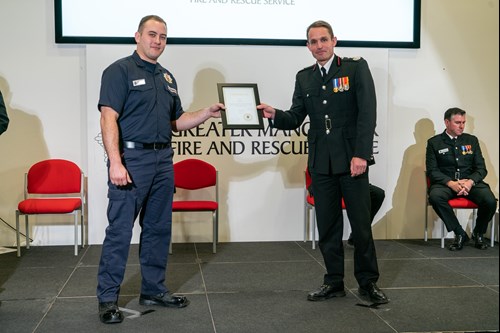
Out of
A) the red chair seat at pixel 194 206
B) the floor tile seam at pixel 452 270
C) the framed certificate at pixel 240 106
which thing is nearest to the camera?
the framed certificate at pixel 240 106

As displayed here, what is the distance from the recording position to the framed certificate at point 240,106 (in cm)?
397

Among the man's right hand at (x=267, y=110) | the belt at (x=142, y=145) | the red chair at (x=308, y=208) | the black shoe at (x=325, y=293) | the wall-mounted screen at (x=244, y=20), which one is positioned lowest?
the black shoe at (x=325, y=293)

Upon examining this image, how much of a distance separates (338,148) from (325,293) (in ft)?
3.26

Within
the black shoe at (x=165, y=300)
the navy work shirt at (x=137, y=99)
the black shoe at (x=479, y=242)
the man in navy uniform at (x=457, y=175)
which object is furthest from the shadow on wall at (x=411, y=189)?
the navy work shirt at (x=137, y=99)

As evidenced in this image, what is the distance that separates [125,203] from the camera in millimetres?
3598

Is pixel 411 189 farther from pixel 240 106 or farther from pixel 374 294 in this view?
pixel 240 106

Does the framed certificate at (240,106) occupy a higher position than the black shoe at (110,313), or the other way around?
the framed certificate at (240,106)

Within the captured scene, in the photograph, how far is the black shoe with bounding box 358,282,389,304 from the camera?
3.89 meters

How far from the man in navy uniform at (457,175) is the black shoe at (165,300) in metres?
3.11

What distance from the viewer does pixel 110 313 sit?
11.6 feet

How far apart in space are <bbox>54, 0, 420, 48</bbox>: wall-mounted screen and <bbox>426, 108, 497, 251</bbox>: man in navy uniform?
1050mm

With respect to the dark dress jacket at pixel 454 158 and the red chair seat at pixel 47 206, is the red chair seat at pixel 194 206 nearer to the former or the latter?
the red chair seat at pixel 47 206

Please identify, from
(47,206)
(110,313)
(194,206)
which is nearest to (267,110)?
(110,313)

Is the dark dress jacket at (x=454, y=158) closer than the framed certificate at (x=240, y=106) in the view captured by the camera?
No
